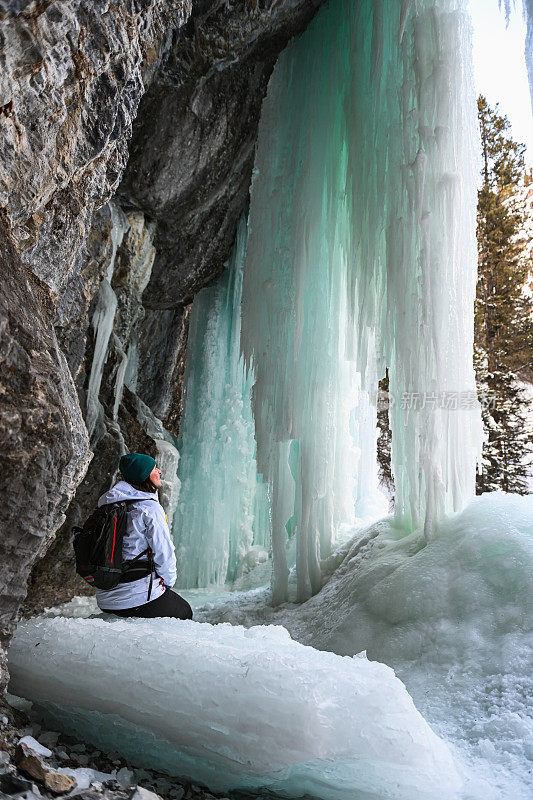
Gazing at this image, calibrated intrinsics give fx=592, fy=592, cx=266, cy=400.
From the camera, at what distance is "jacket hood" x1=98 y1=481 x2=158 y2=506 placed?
284cm

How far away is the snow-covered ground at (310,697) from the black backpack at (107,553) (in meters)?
0.23

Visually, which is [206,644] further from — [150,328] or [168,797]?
[150,328]

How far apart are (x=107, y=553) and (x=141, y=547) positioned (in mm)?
177

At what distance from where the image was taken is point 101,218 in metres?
5.35

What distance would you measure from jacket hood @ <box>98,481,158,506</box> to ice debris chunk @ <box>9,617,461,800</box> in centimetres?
81

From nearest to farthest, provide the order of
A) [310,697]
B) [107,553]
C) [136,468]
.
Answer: [310,697]
[107,553]
[136,468]

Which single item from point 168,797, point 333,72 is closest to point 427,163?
point 333,72

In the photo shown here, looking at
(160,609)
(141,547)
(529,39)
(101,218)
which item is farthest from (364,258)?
(160,609)

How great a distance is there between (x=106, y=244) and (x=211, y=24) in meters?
2.00

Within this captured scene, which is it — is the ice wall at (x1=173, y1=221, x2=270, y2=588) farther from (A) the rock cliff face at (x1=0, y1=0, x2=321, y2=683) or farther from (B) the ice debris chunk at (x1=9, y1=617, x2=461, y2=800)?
(B) the ice debris chunk at (x1=9, y1=617, x2=461, y2=800)

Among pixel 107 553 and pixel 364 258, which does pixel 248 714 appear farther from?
pixel 364 258

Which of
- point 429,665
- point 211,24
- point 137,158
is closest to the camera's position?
point 429,665

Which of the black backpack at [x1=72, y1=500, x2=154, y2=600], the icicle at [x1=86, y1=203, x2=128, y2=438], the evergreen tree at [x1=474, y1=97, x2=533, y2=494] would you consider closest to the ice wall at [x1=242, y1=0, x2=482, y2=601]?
the icicle at [x1=86, y1=203, x2=128, y2=438]

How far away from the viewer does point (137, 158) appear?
5734mm
